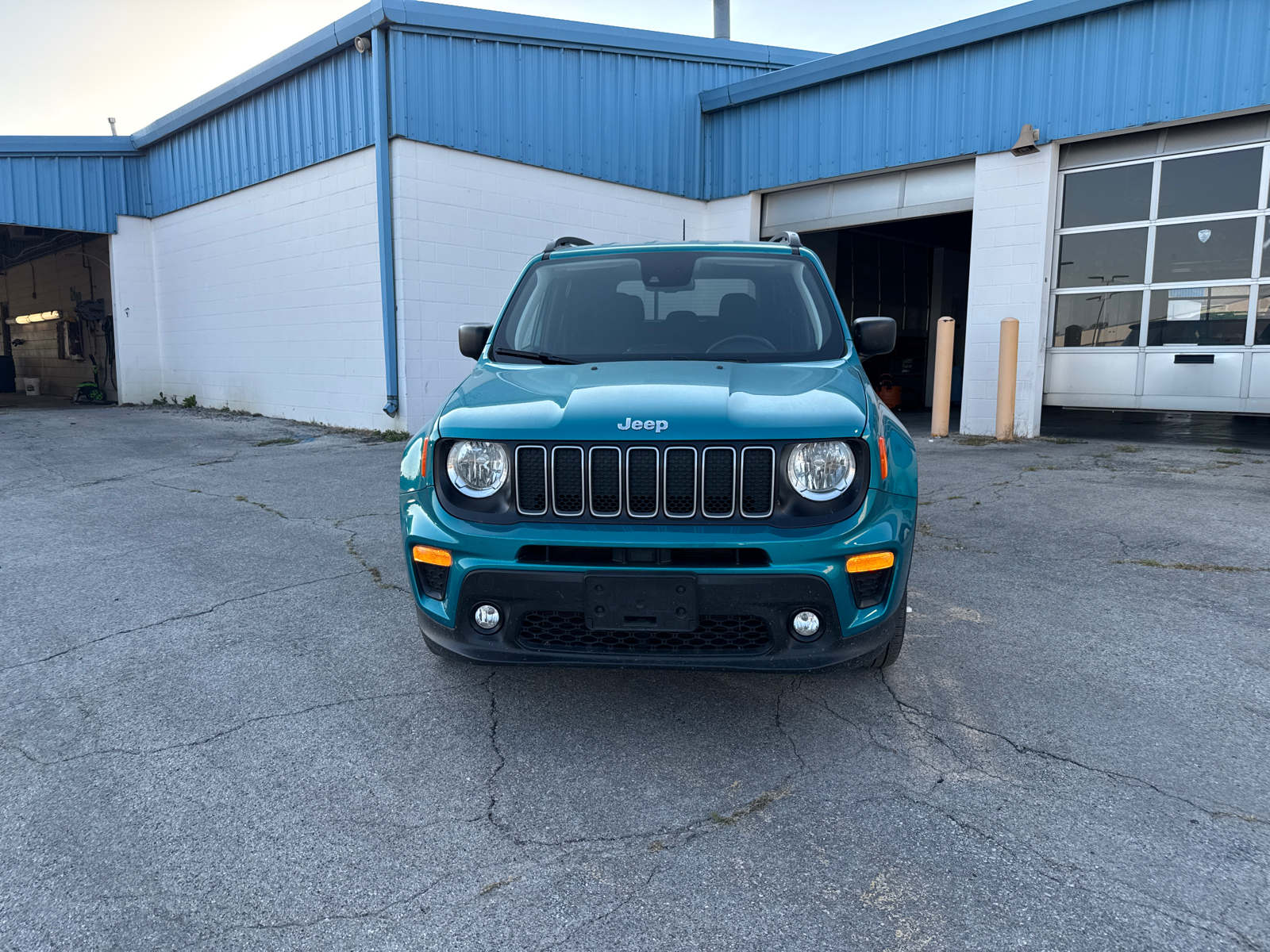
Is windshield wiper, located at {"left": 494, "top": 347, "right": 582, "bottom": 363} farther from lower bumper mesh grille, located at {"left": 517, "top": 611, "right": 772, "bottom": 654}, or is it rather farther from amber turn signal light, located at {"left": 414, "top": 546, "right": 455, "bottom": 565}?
lower bumper mesh grille, located at {"left": 517, "top": 611, "right": 772, "bottom": 654}

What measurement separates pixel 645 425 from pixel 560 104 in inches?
430

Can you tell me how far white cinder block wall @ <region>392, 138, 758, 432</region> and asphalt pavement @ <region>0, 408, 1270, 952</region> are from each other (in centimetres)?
641

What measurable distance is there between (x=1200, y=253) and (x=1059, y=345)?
1.85 m

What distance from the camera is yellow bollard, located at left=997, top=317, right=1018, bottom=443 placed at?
10797mm

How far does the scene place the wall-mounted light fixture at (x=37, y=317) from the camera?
23519mm

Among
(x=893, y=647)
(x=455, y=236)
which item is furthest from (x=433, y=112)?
(x=893, y=647)

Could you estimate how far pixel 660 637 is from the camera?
9.04 ft

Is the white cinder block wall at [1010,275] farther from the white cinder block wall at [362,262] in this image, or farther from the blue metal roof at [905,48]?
the white cinder block wall at [362,262]

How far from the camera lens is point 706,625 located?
107 inches

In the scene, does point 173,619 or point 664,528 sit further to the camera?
point 173,619

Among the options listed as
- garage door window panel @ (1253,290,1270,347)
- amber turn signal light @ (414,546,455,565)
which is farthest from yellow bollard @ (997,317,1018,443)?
amber turn signal light @ (414,546,455,565)

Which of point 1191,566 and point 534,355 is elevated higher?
point 534,355

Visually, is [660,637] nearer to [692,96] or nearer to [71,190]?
[692,96]

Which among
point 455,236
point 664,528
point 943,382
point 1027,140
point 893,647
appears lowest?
point 893,647
